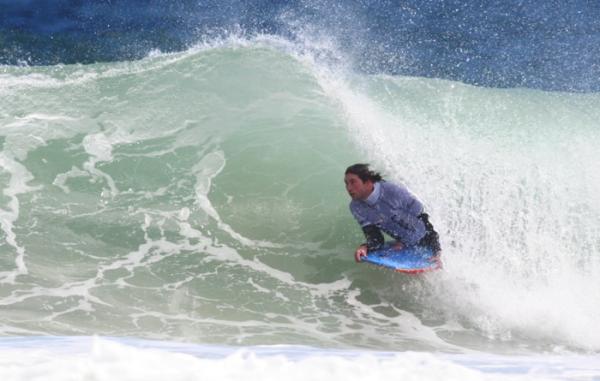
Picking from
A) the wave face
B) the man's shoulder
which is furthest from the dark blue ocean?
the man's shoulder

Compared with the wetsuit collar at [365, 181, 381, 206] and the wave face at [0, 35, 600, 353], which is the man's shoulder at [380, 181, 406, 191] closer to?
the wetsuit collar at [365, 181, 381, 206]

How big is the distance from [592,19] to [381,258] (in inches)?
549

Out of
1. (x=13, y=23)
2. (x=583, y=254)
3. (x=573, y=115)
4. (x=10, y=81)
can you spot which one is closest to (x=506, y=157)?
(x=583, y=254)

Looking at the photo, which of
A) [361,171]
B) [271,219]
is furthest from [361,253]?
[271,219]

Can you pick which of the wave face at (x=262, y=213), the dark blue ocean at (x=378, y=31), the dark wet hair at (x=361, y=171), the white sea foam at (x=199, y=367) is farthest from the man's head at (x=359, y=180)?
the dark blue ocean at (x=378, y=31)

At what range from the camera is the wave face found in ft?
19.4

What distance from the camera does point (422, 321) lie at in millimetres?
6113

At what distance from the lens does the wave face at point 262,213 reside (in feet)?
19.4

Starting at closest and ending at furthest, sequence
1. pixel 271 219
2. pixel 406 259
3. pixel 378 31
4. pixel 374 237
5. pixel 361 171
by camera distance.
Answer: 1. pixel 361 171
2. pixel 406 259
3. pixel 374 237
4. pixel 271 219
5. pixel 378 31

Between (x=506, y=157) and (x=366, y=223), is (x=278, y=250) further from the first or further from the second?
(x=506, y=157)

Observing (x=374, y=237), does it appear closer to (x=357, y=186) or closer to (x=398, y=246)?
(x=398, y=246)

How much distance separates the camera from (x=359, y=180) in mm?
6285

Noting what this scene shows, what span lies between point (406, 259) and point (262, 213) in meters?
2.14

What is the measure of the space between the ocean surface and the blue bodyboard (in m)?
0.16
